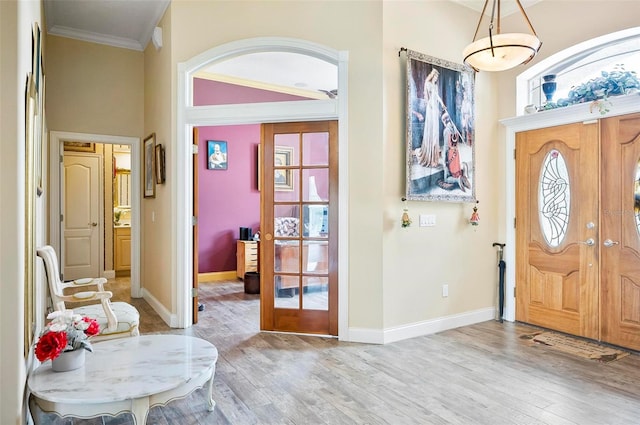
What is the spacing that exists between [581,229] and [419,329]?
5.86 feet

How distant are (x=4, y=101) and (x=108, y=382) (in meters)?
1.34

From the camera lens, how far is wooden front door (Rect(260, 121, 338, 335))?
378 centimetres

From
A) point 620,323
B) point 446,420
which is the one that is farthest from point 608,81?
point 446,420

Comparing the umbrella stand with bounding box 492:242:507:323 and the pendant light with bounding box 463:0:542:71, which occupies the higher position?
the pendant light with bounding box 463:0:542:71

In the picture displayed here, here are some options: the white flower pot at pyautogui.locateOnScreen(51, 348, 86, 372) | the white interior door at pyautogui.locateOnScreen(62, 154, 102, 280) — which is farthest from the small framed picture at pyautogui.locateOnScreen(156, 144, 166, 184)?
the white interior door at pyautogui.locateOnScreen(62, 154, 102, 280)

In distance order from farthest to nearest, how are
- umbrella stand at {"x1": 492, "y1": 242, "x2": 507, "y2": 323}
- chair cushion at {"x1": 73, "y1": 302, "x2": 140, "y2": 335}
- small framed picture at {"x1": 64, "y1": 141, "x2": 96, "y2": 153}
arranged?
1. small framed picture at {"x1": 64, "y1": 141, "x2": 96, "y2": 153}
2. umbrella stand at {"x1": 492, "y1": 242, "x2": 507, "y2": 323}
3. chair cushion at {"x1": 73, "y1": 302, "x2": 140, "y2": 335}

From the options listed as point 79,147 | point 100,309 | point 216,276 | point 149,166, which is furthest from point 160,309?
point 79,147

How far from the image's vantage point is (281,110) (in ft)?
12.4

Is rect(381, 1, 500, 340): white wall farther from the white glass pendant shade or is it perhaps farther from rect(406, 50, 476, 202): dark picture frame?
the white glass pendant shade

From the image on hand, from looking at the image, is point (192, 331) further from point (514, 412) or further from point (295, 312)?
point (514, 412)

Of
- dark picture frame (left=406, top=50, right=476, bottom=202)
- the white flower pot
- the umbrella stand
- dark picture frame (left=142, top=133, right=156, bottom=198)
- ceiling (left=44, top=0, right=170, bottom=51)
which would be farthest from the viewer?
dark picture frame (left=142, top=133, right=156, bottom=198)

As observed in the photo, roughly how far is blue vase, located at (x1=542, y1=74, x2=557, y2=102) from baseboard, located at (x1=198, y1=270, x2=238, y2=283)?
16.7 feet

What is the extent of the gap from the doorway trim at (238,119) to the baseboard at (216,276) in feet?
8.18

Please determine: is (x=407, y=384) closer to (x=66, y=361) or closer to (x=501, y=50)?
(x=66, y=361)
